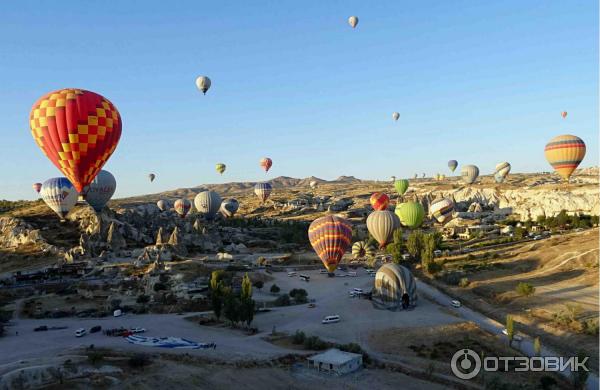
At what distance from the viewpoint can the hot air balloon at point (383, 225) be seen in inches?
2906

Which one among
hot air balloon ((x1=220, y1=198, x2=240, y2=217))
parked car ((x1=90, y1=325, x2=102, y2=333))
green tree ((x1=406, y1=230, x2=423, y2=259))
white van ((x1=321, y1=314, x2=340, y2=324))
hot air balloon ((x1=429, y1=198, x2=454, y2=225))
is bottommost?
white van ((x1=321, y1=314, x2=340, y2=324))

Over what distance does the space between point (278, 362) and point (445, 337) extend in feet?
45.5

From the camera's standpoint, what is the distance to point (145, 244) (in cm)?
9556

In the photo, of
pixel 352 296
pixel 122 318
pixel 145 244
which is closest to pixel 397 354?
pixel 352 296

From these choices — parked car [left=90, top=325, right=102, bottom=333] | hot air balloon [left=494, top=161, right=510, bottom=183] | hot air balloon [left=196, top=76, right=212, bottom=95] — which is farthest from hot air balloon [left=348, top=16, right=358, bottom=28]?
hot air balloon [left=494, top=161, right=510, bottom=183]

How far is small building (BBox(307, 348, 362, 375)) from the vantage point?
29.4m

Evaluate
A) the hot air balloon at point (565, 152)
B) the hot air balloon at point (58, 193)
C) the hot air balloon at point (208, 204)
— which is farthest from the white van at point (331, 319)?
the hot air balloon at point (208, 204)

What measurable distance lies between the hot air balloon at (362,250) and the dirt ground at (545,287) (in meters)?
17.6

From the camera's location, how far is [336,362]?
1166 inches

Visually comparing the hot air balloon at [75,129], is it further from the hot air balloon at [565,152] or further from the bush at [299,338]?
the hot air balloon at [565,152]

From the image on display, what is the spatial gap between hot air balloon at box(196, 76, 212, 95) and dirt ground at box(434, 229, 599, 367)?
2007 inches

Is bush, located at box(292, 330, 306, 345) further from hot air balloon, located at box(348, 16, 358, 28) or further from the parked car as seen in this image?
hot air balloon, located at box(348, 16, 358, 28)

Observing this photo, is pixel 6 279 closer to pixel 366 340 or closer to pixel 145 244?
pixel 145 244

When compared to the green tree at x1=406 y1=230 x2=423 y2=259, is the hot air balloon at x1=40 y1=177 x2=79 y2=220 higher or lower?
higher
